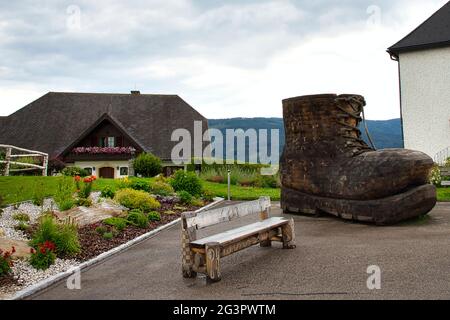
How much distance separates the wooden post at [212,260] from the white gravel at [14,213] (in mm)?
3999

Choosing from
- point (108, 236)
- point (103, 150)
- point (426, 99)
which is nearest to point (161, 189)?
point (108, 236)

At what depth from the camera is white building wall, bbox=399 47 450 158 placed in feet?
72.7

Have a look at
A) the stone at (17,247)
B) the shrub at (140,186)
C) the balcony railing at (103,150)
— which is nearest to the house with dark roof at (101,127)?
the balcony railing at (103,150)

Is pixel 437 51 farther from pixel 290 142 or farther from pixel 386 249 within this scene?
pixel 386 249

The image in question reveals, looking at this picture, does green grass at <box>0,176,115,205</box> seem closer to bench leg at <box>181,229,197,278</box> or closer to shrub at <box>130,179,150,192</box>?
shrub at <box>130,179,150,192</box>

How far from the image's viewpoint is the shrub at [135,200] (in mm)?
11828

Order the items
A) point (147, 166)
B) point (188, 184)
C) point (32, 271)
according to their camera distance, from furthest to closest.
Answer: point (147, 166) → point (188, 184) → point (32, 271)

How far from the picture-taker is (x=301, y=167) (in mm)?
10477

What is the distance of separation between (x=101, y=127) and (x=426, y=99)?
72.6 feet

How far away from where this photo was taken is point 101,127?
3297cm

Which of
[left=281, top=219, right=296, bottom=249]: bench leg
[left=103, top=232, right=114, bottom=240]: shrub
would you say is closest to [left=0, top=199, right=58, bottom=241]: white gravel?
[left=103, top=232, right=114, bottom=240]: shrub

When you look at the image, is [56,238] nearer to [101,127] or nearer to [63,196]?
[63,196]
